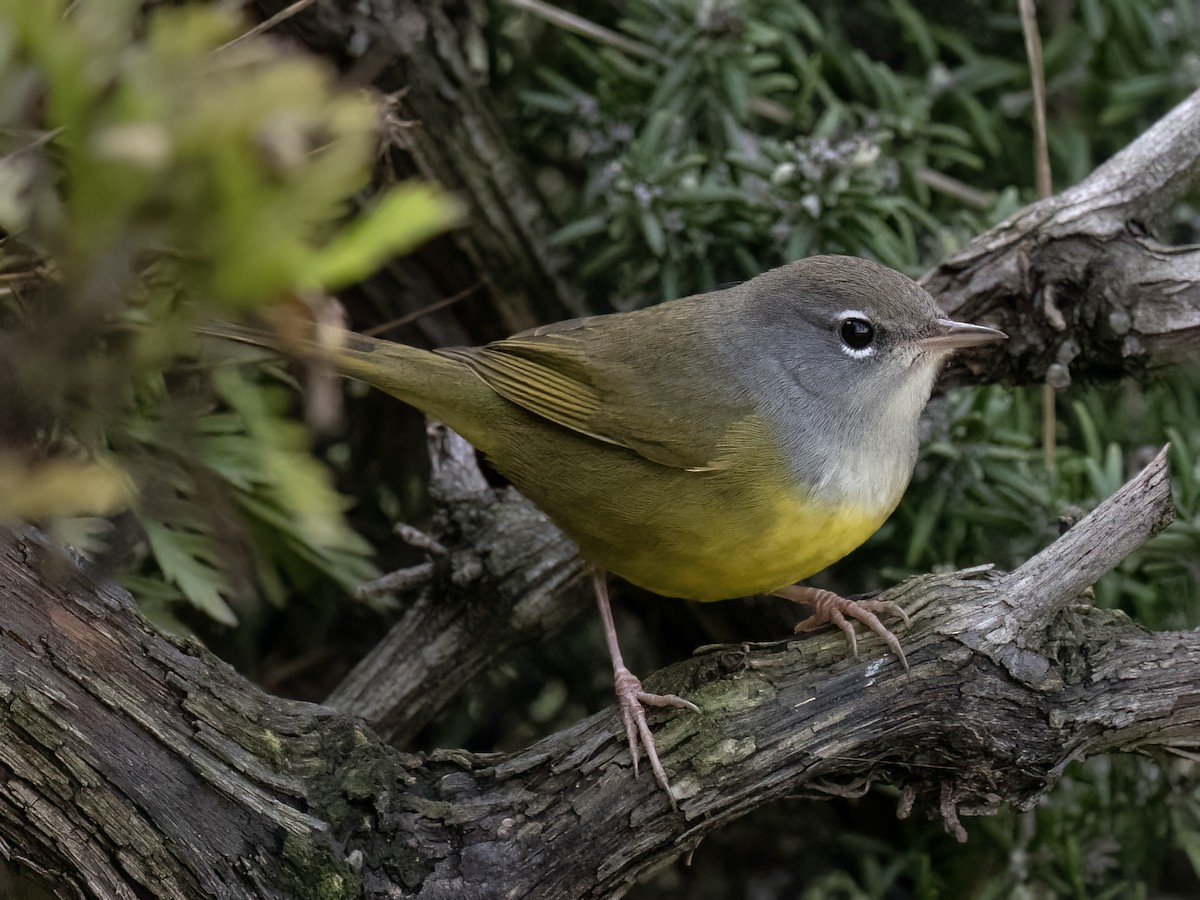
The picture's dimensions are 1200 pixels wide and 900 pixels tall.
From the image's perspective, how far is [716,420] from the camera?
2670 mm

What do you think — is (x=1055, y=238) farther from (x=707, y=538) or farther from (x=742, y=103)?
(x=707, y=538)

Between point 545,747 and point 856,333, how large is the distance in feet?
3.99

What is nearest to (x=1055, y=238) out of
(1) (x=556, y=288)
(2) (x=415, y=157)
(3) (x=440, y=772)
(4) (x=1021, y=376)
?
(4) (x=1021, y=376)

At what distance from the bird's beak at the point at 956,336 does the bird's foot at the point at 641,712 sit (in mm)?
1013

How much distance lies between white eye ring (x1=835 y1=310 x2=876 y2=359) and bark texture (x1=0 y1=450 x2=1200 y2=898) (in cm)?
58

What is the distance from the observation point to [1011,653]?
2.32 metres

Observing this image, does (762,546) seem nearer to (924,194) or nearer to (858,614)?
(858,614)

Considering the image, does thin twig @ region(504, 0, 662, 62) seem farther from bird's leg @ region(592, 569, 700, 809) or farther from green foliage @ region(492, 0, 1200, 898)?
bird's leg @ region(592, 569, 700, 809)

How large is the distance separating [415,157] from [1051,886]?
2775 mm

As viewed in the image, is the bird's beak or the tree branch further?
the tree branch

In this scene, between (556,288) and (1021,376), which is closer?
(1021,376)

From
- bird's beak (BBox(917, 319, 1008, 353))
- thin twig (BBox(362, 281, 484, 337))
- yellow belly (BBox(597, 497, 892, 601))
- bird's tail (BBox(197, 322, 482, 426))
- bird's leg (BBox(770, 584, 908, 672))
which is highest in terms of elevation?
thin twig (BBox(362, 281, 484, 337))

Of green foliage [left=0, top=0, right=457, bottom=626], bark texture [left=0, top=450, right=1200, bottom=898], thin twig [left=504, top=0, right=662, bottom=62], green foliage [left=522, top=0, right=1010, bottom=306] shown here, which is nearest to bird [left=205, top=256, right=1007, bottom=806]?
bark texture [left=0, top=450, right=1200, bottom=898]

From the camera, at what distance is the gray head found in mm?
2625
